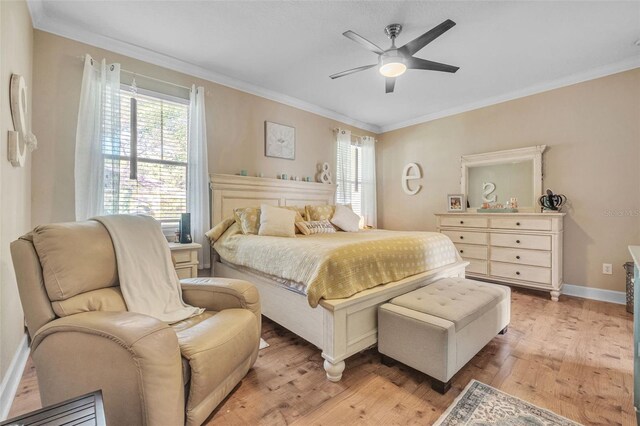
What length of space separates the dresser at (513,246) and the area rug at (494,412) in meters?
2.33

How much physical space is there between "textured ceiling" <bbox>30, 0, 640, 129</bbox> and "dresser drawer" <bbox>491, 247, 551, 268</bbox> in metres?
2.13

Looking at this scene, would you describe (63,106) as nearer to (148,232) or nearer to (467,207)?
(148,232)

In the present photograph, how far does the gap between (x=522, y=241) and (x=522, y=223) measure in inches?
8.7

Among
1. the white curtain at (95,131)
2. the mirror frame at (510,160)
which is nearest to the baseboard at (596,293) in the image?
the mirror frame at (510,160)

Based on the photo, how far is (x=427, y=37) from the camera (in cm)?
218

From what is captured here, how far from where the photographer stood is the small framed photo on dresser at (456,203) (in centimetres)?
430

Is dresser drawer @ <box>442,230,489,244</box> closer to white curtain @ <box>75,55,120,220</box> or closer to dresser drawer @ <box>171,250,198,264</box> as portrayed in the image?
dresser drawer @ <box>171,250,198,264</box>

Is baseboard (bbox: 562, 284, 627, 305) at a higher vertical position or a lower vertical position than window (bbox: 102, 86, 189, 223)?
lower

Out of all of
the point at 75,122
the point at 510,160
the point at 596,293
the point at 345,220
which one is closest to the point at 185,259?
the point at 75,122

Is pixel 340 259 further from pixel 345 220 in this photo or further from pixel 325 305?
pixel 345 220

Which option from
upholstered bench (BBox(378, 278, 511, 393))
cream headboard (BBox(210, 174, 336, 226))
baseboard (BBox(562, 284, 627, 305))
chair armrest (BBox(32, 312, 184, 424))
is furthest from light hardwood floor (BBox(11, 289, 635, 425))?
cream headboard (BBox(210, 174, 336, 226))

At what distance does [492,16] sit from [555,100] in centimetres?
200

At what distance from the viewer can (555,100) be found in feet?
11.8

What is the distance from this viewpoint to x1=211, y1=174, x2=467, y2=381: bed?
5.89ft
